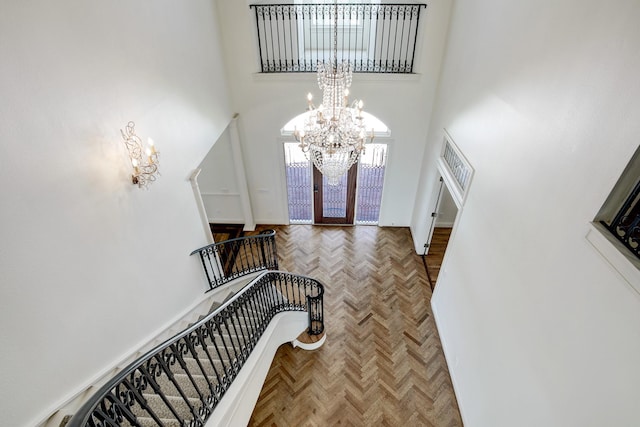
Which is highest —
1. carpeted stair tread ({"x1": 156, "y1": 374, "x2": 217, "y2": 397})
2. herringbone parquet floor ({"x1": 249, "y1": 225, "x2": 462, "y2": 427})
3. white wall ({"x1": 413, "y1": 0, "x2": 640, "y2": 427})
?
white wall ({"x1": 413, "y1": 0, "x2": 640, "y2": 427})

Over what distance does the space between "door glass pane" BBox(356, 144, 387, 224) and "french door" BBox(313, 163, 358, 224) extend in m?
0.19

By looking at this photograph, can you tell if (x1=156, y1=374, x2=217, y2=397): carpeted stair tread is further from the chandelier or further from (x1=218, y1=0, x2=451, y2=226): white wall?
(x1=218, y1=0, x2=451, y2=226): white wall

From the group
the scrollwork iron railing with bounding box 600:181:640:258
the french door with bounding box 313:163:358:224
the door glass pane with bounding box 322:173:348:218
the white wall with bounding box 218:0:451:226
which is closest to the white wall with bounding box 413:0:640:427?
the scrollwork iron railing with bounding box 600:181:640:258

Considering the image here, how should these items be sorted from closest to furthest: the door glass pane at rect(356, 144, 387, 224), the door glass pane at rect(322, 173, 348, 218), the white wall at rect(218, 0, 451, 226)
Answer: the white wall at rect(218, 0, 451, 226)
the door glass pane at rect(356, 144, 387, 224)
the door glass pane at rect(322, 173, 348, 218)

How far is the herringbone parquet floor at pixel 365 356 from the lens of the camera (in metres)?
4.50

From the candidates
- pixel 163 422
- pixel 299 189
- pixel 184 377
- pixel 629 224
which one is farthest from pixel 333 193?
pixel 629 224

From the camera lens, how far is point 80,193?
2.59 meters

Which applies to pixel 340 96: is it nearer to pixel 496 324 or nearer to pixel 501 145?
pixel 501 145

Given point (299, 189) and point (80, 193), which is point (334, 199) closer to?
point (299, 189)

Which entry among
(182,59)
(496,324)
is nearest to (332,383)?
(496,324)

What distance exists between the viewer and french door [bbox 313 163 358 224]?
7461 mm

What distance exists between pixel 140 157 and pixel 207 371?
223 cm

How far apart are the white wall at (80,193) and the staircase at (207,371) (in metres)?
0.54

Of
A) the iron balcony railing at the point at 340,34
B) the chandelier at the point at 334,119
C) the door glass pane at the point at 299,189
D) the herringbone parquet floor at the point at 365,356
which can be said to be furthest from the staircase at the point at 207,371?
the iron balcony railing at the point at 340,34
